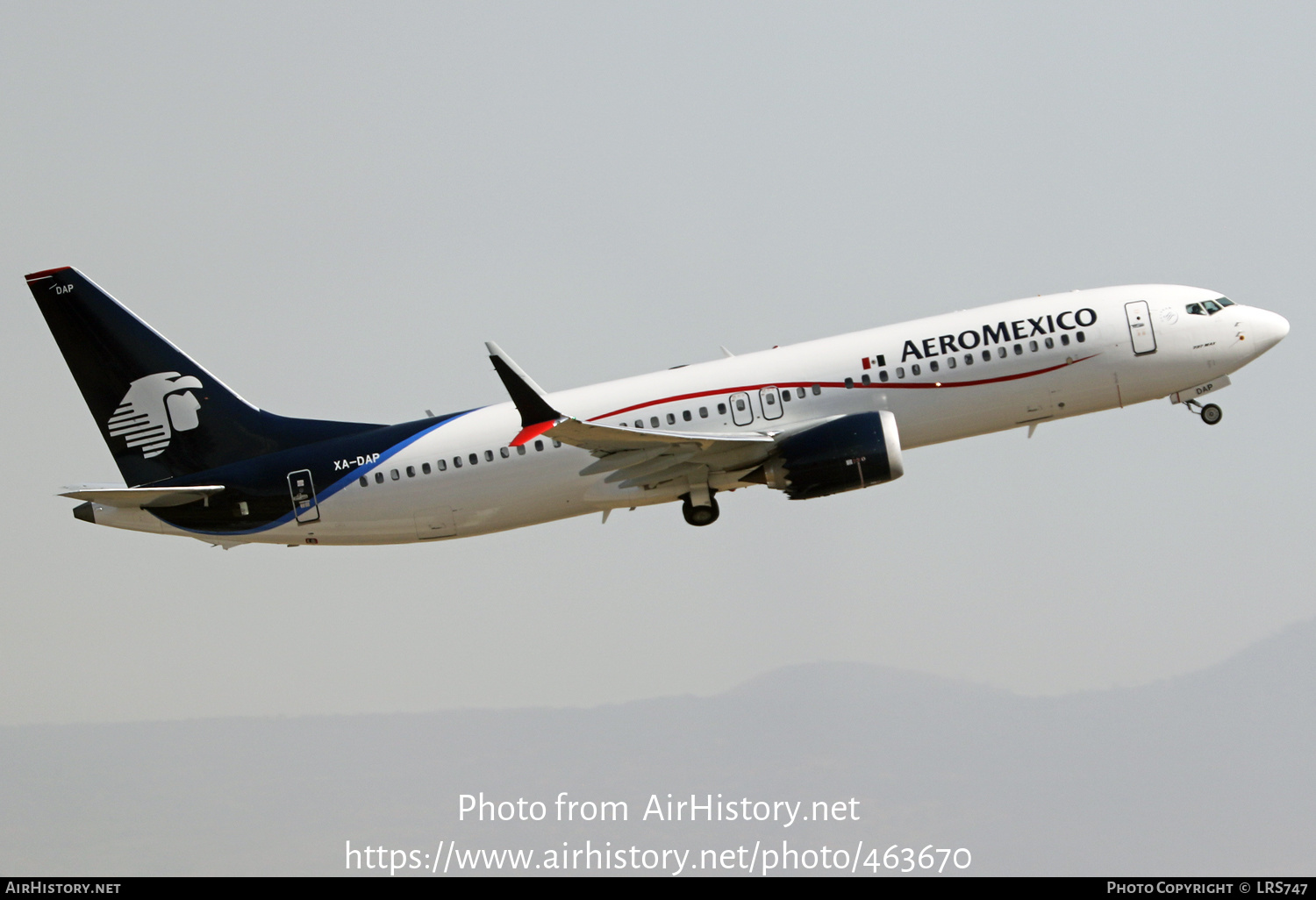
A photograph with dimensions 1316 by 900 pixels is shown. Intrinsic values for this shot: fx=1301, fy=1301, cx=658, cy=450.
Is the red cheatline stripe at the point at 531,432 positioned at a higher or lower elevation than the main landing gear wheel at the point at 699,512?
higher

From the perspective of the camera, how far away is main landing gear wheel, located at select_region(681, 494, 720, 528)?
3775 centimetres

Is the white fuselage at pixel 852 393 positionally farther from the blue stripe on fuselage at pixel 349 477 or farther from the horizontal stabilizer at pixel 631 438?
the horizontal stabilizer at pixel 631 438

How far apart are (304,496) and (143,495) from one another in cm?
450

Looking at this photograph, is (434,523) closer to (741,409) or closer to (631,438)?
(631,438)

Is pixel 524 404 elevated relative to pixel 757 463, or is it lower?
elevated

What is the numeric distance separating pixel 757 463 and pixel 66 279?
71.8ft

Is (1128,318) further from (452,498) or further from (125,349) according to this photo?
(125,349)

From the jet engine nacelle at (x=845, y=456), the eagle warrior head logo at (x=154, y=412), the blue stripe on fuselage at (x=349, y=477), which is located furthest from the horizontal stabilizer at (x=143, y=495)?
the jet engine nacelle at (x=845, y=456)

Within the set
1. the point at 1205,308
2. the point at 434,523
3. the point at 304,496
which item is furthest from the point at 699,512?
the point at 1205,308

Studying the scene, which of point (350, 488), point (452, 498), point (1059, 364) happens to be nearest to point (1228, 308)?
point (1059, 364)

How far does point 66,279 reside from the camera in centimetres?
3984

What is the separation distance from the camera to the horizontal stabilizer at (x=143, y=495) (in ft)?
120

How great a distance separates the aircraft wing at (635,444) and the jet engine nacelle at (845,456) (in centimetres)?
103

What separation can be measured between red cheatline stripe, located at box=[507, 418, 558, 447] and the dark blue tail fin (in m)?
6.25
